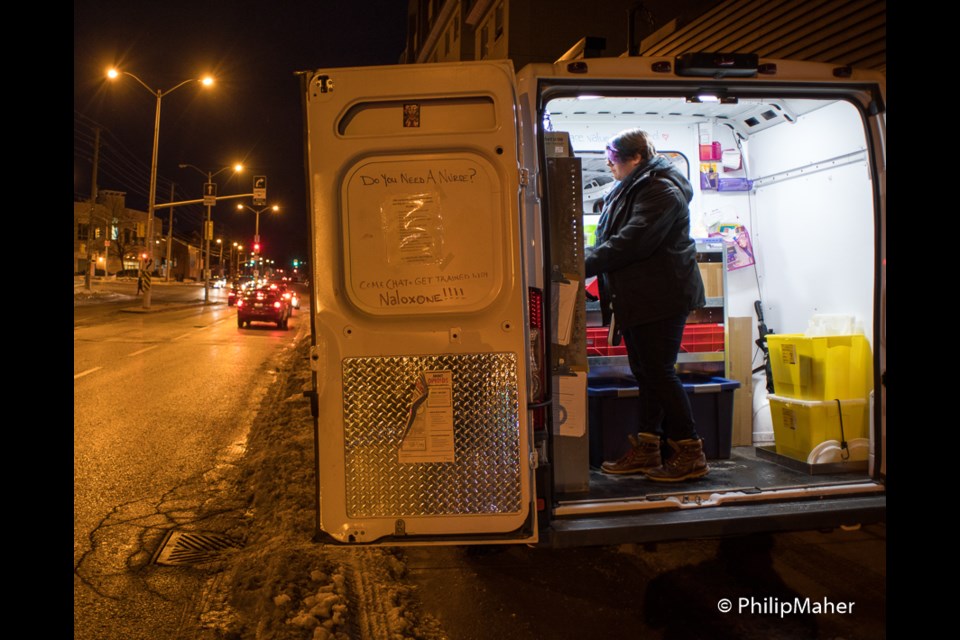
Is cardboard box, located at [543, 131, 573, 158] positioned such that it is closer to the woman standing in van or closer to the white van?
the white van

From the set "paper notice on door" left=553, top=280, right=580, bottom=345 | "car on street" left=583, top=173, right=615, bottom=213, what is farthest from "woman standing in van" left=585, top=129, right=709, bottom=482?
"car on street" left=583, top=173, right=615, bottom=213

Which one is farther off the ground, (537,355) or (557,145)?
(557,145)

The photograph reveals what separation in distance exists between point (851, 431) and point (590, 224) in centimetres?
261

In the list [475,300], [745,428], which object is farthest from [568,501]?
[745,428]

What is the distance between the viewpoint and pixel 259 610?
11.0 ft

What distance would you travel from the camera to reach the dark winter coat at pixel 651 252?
391cm

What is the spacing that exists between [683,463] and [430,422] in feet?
6.21

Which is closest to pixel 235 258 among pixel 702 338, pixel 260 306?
pixel 260 306

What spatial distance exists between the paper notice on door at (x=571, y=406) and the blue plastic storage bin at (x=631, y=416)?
1.00m

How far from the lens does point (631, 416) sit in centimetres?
481

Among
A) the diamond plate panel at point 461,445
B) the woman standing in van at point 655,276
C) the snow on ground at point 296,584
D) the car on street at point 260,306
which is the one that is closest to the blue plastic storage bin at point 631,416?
the woman standing in van at point 655,276

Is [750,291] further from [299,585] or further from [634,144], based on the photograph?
[299,585]

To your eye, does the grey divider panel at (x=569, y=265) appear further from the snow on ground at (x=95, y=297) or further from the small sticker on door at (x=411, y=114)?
the snow on ground at (x=95, y=297)

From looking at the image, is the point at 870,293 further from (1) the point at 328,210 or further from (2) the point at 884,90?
(1) the point at 328,210
